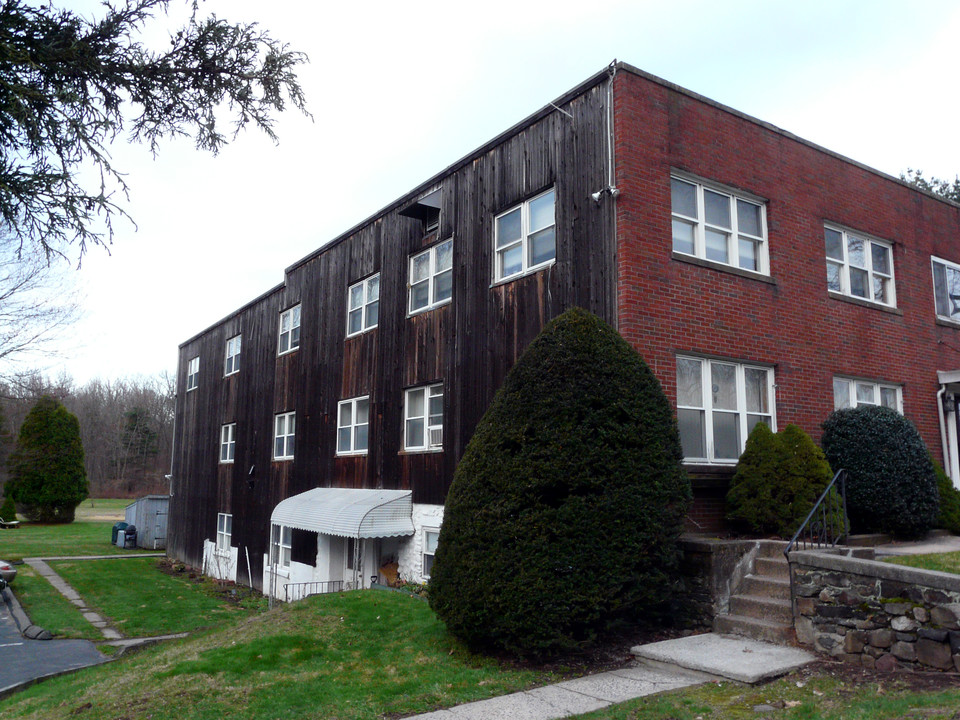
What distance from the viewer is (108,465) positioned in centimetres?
8094

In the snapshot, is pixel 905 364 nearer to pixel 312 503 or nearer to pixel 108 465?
pixel 312 503

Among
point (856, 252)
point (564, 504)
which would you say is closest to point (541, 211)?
point (564, 504)

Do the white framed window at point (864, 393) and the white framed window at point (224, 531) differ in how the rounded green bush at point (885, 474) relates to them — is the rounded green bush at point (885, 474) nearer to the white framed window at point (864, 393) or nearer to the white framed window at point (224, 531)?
the white framed window at point (864, 393)

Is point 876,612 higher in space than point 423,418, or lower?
lower

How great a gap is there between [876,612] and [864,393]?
737 cm

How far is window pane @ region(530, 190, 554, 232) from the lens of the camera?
12.4 meters

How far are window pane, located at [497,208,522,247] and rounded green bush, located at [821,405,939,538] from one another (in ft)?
19.8

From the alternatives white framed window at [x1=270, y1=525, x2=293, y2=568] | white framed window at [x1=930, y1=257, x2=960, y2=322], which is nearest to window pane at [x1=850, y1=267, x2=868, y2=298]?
white framed window at [x1=930, y1=257, x2=960, y2=322]

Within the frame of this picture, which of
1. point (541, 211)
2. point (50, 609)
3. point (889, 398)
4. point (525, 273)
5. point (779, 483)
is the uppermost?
point (541, 211)

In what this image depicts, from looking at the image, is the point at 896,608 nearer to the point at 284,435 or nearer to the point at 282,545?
the point at 282,545

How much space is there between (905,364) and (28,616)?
2022cm

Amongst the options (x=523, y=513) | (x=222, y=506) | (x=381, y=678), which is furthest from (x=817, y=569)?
(x=222, y=506)

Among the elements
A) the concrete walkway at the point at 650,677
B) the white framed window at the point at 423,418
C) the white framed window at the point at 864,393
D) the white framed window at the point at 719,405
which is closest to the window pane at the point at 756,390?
the white framed window at the point at 719,405

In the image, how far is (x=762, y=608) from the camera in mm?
8625
